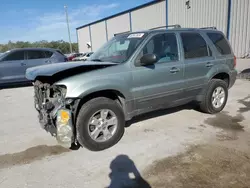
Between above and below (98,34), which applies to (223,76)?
below

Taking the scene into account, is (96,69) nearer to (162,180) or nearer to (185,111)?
(162,180)

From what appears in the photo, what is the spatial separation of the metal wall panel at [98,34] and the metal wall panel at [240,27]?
16.0 m

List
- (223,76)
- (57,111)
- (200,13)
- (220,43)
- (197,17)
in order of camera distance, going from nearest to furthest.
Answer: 1. (57,111)
2. (220,43)
3. (223,76)
4. (200,13)
5. (197,17)

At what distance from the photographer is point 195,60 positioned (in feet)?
14.6

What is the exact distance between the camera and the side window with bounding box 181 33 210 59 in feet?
14.3

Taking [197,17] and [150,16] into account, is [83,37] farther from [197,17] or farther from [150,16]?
[197,17]

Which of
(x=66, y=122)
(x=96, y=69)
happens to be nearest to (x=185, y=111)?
(x=96, y=69)

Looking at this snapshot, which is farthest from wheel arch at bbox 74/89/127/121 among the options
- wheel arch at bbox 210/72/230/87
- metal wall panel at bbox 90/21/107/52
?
metal wall panel at bbox 90/21/107/52

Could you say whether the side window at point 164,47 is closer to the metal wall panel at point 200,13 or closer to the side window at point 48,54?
the side window at point 48,54

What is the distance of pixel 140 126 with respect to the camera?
443 centimetres

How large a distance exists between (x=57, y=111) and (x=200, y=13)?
41.0 feet

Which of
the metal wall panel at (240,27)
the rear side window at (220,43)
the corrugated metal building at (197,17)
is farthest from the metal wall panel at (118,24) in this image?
the rear side window at (220,43)

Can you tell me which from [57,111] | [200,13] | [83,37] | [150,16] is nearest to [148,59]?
[57,111]

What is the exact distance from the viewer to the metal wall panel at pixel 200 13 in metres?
11.8
